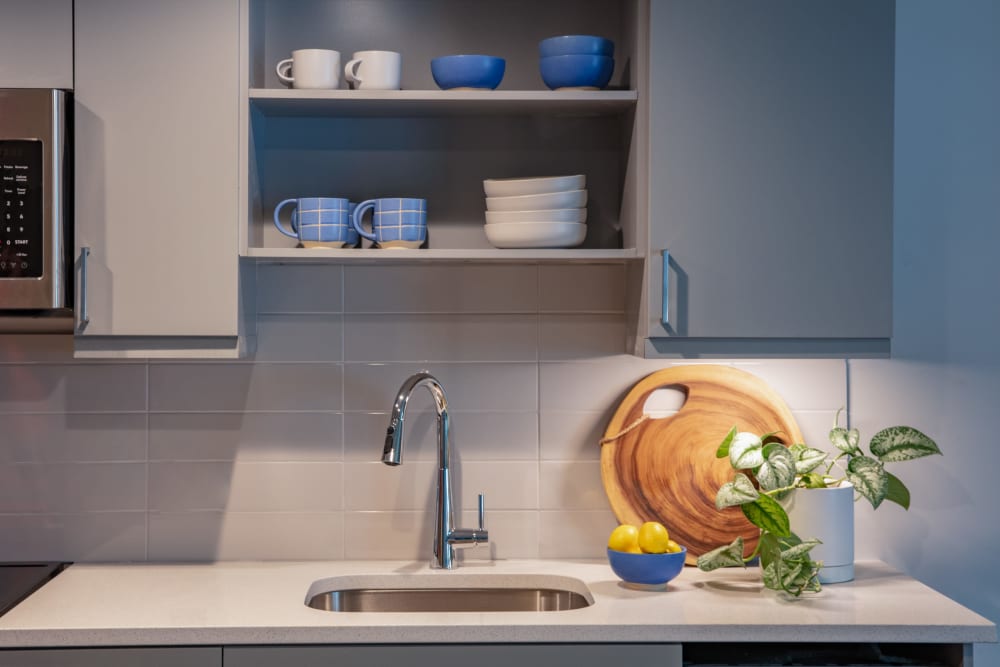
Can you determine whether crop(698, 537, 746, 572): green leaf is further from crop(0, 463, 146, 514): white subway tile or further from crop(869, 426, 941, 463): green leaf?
crop(0, 463, 146, 514): white subway tile

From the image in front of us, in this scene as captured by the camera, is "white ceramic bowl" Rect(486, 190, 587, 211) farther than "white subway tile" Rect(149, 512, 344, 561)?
No

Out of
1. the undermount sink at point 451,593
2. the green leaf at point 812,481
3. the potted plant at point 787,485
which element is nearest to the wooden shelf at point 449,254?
the potted plant at point 787,485

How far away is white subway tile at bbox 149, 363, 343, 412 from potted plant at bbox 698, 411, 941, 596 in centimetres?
87

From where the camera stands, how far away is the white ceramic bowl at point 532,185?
1.98 metres

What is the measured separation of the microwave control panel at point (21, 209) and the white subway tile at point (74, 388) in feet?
1.37

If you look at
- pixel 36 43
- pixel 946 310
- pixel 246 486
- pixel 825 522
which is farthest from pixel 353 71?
pixel 946 310

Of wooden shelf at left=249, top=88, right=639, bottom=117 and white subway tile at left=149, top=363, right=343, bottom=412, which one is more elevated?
wooden shelf at left=249, top=88, right=639, bottom=117

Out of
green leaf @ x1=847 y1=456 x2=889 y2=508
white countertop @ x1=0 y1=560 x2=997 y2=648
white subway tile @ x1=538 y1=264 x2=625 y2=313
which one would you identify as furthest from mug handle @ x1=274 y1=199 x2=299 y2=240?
green leaf @ x1=847 y1=456 x2=889 y2=508

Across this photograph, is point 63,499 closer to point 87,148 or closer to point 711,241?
point 87,148

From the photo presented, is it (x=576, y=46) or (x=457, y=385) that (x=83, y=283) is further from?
(x=576, y=46)

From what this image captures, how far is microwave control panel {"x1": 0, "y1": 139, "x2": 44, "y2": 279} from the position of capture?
6.03 feet

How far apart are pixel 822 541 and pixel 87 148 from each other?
159 centimetres

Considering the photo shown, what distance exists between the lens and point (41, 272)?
1856mm

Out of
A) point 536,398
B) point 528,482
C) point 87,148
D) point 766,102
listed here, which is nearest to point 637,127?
point 766,102
